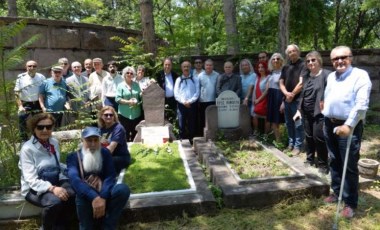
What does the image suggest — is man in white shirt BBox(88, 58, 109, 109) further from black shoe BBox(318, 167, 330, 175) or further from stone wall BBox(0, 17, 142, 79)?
black shoe BBox(318, 167, 330, 175)

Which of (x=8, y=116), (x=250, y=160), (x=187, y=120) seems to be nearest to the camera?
(x=8, y=116)

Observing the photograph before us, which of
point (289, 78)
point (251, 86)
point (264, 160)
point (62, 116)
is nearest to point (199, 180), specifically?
point (264, 160)

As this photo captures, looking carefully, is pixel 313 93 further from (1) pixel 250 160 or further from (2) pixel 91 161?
(2) pixel 91 161

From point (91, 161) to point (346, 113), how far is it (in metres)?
2.88

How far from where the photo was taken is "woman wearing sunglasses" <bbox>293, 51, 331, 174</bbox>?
16.3ft

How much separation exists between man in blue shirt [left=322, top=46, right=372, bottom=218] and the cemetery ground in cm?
20

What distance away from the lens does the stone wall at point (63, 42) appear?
7000 mm

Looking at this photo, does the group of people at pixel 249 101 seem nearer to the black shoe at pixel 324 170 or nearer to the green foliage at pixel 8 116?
the black shoe at pixel 324 170

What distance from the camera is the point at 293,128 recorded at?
629 centimetres

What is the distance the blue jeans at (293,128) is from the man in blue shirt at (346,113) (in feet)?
6.17

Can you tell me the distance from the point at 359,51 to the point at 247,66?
3.84 meters

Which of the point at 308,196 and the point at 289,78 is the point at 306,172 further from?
the point at 289,78

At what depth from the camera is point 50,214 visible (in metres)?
3.62

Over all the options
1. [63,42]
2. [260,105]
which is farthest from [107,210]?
[63,42]
